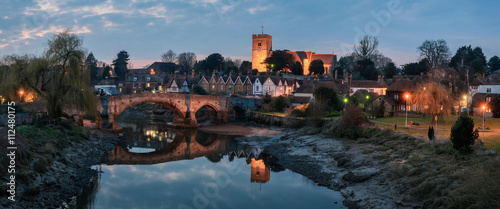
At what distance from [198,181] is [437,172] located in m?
14.2

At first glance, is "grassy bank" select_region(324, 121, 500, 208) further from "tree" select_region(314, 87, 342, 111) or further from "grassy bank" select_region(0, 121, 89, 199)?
"tree" select_region(314, 87, 342, 111)

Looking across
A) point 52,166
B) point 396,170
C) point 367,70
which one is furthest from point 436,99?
point 367,70

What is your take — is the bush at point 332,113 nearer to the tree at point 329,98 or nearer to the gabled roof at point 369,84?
the tree at point 329,98

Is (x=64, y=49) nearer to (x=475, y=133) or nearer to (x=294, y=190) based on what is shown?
(x=294, y=190)

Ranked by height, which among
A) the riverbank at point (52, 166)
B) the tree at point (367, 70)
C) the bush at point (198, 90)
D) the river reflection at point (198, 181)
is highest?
the tree at point (367, 70)

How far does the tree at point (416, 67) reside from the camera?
8131 centimetres

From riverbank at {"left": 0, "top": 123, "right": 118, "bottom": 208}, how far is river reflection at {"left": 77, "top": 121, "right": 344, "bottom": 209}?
3.05ft

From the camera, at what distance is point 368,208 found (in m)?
18.3

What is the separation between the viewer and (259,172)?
2786 cm

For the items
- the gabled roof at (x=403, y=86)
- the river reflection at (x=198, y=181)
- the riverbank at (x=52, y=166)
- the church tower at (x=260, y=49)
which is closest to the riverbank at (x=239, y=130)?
the river reflection at (x=198, y=181)

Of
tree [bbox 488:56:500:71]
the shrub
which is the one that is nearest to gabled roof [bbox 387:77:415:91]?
the shrub

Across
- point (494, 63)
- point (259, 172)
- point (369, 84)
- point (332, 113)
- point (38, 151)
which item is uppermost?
point (494, 63)

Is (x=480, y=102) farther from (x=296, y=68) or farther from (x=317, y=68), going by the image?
(x=296, y=68)

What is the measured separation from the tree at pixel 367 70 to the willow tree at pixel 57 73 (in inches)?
2718
